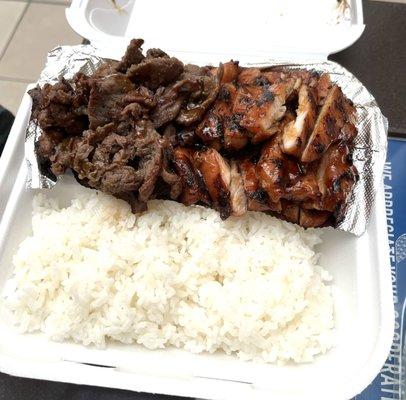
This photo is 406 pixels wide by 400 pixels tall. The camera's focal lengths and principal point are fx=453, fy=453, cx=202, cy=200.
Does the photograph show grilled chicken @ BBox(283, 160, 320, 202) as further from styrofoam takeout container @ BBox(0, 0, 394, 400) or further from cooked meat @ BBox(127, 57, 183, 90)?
cooked meat @ BBox(127, 57, 183, 90)

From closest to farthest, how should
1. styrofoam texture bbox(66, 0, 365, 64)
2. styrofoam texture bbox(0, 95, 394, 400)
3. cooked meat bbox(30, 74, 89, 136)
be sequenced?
styrofoam texture bbox(0, 95, 394, 400) < cooked meat bbox(30, 74, 89, 136) < styrofoam texture bbox(66, 0, 365, 64)

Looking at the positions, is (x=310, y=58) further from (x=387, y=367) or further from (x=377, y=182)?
(x=387, y=367)

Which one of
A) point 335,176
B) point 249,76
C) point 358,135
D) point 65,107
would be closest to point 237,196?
point 335,176

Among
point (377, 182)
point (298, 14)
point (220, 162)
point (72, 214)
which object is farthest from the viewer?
point (298, 14)

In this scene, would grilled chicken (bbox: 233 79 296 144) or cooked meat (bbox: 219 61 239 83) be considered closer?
grilled chicken (bbox: 233 79 296 144)

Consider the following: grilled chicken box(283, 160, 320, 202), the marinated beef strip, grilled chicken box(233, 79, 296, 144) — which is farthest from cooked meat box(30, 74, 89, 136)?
grilled chicken box(283, 160, 320, 202)

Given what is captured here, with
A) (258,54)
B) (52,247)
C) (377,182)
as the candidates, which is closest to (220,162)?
(377,182)
